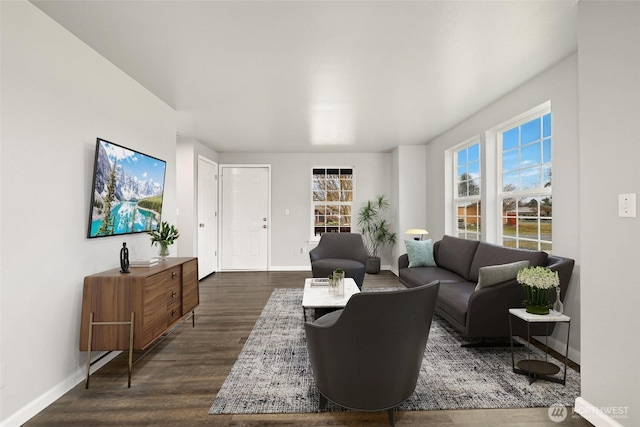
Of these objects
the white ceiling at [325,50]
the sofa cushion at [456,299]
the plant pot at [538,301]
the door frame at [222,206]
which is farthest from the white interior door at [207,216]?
the plant pot at [538,301]

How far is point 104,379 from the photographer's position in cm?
240

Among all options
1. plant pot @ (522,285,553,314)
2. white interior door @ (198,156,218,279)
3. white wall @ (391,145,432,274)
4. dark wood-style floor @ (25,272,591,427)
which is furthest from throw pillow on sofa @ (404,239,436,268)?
white interior door @ (198,156,218,279)

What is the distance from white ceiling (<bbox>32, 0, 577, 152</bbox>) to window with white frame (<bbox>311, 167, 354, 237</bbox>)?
2.67 metres

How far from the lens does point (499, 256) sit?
3.28 meters

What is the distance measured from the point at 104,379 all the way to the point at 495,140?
4.63 metres

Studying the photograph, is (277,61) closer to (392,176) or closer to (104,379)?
(104,379)

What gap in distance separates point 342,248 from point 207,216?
8.76ft

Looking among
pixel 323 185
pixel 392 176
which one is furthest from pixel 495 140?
pixel 323 185

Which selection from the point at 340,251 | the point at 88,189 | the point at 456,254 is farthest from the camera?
the point at 340,251

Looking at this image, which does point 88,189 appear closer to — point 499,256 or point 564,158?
point 499,256

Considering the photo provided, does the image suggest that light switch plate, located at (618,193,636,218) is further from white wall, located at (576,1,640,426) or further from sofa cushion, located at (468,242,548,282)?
sofa cushion, located at (468,242,548,282)

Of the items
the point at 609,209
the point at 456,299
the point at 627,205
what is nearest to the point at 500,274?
the point at 456,299

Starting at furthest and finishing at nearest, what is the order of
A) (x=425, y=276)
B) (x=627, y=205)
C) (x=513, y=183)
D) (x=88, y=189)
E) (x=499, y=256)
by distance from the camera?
(x=425, y=276), (x=513, y=183), (x=499, y=256), (x=88, y=189), (x=627, y=205)

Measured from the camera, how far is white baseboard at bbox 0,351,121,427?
185cm
